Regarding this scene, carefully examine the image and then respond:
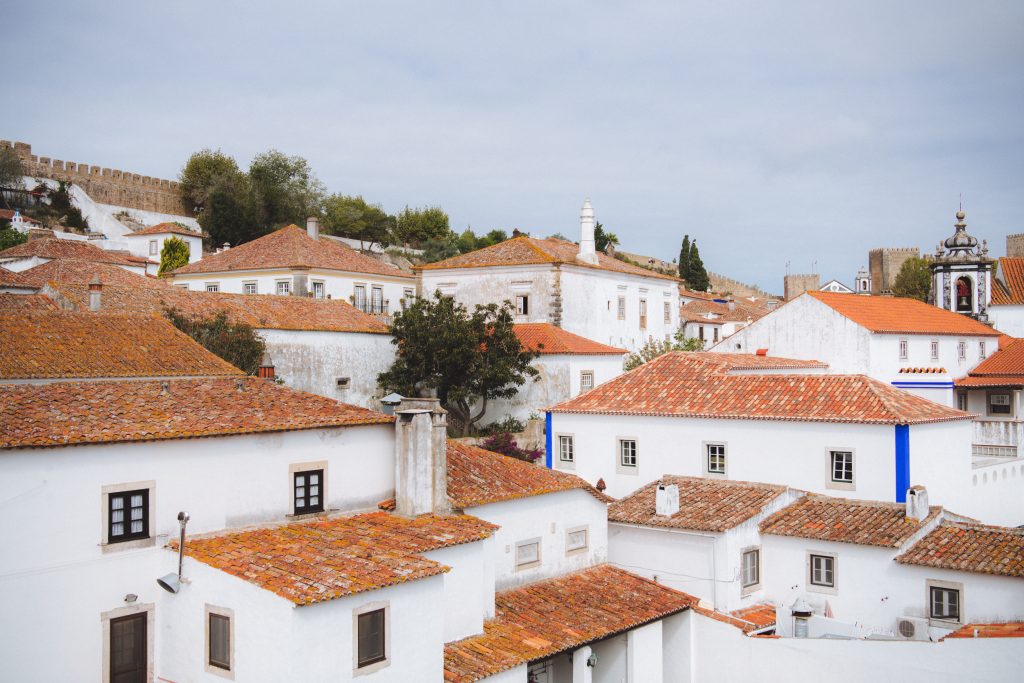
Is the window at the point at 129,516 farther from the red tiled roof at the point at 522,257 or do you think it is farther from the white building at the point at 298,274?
the white building at the point at 298,274

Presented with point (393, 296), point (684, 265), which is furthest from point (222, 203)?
point (684, 265)

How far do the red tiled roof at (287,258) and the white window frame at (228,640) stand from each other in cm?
3039

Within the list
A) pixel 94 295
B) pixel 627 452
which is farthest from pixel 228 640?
pixel 94 295

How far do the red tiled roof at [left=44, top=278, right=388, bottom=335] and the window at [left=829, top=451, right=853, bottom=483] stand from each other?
59.2 ft

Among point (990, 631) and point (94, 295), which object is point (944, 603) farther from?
point (94, 295)

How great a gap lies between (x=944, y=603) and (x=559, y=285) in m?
23.5

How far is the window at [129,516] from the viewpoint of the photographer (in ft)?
42.6

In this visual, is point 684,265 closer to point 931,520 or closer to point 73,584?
point 931,520

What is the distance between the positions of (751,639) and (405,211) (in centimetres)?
6306

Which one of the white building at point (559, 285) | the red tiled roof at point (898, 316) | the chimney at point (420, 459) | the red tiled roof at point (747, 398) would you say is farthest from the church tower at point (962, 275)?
the chimney at point (420, 459)

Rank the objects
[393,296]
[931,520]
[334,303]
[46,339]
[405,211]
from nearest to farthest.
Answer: [46,339] < [931,520] < [334,303] < [393,296] < [405,211]

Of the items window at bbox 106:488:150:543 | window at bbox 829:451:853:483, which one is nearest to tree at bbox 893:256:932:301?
window at bbox 829:451:853:483

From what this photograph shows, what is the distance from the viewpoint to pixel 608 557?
2045 cm

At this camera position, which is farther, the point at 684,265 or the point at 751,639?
the point at 684,265
